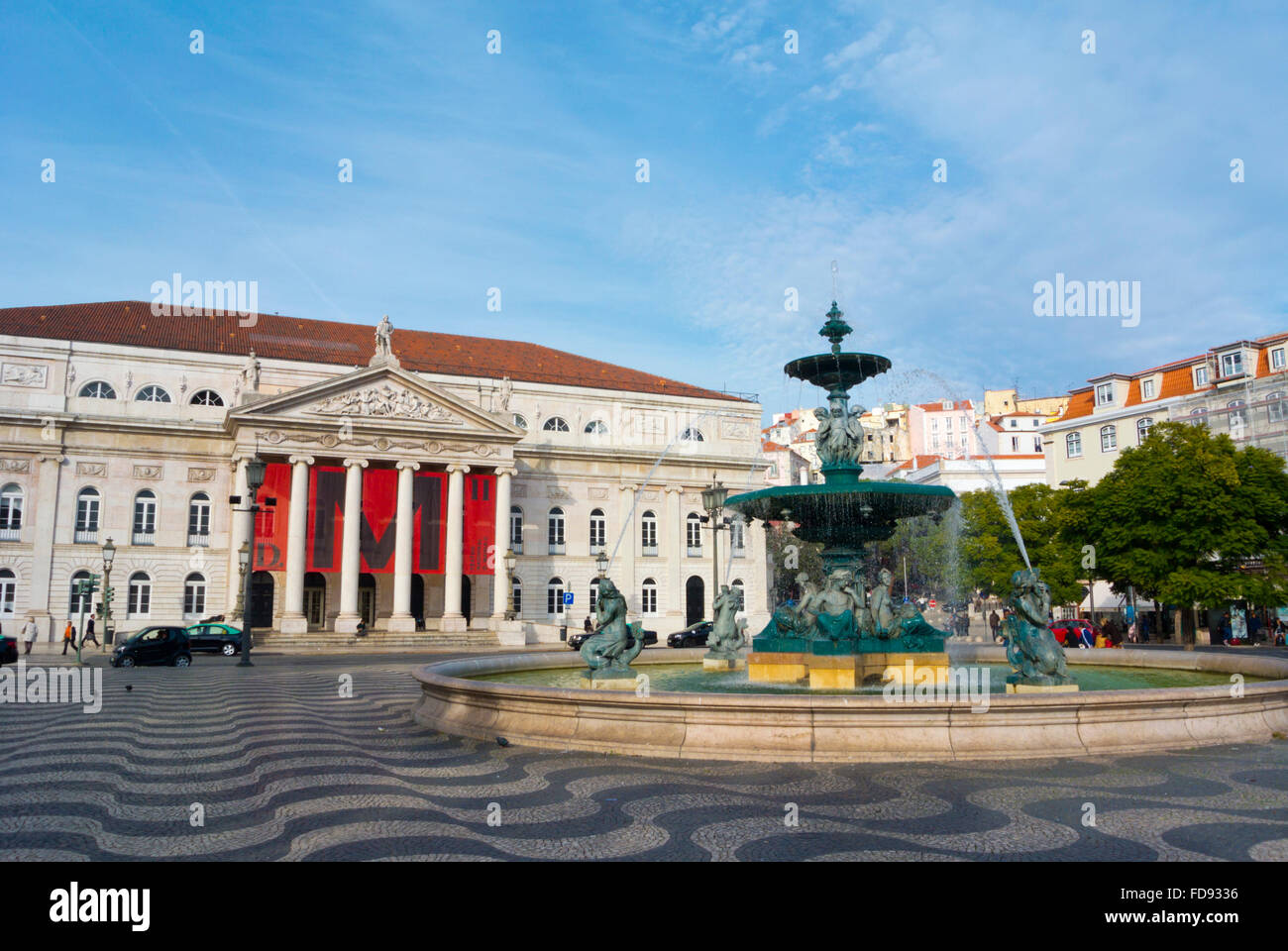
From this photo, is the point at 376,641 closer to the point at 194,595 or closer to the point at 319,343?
the point at 194,595

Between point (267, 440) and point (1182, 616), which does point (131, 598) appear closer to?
point (267, 440)

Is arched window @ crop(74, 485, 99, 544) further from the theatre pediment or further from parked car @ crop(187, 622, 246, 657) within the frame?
parked car @ crop(187, 622, 246, 657)

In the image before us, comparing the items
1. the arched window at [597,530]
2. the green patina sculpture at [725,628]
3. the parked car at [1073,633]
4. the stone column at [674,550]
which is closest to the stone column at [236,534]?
the arched window at [597,530]

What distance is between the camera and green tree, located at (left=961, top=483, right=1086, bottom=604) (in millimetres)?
40438

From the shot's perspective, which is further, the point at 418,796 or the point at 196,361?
the point at 196,361

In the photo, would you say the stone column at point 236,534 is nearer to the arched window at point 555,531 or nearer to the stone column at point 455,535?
the stone column at point 455,535

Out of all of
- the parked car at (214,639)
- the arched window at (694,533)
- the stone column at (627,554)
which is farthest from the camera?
the arched window at (694,533)

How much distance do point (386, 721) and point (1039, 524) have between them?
1522 inches

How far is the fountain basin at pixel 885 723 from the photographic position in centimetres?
823

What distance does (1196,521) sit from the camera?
114ft

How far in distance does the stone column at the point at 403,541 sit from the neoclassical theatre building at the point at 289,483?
0.11 meters

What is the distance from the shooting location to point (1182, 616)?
37156mm

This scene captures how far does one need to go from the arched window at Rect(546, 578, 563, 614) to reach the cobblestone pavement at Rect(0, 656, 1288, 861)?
1541 inches
